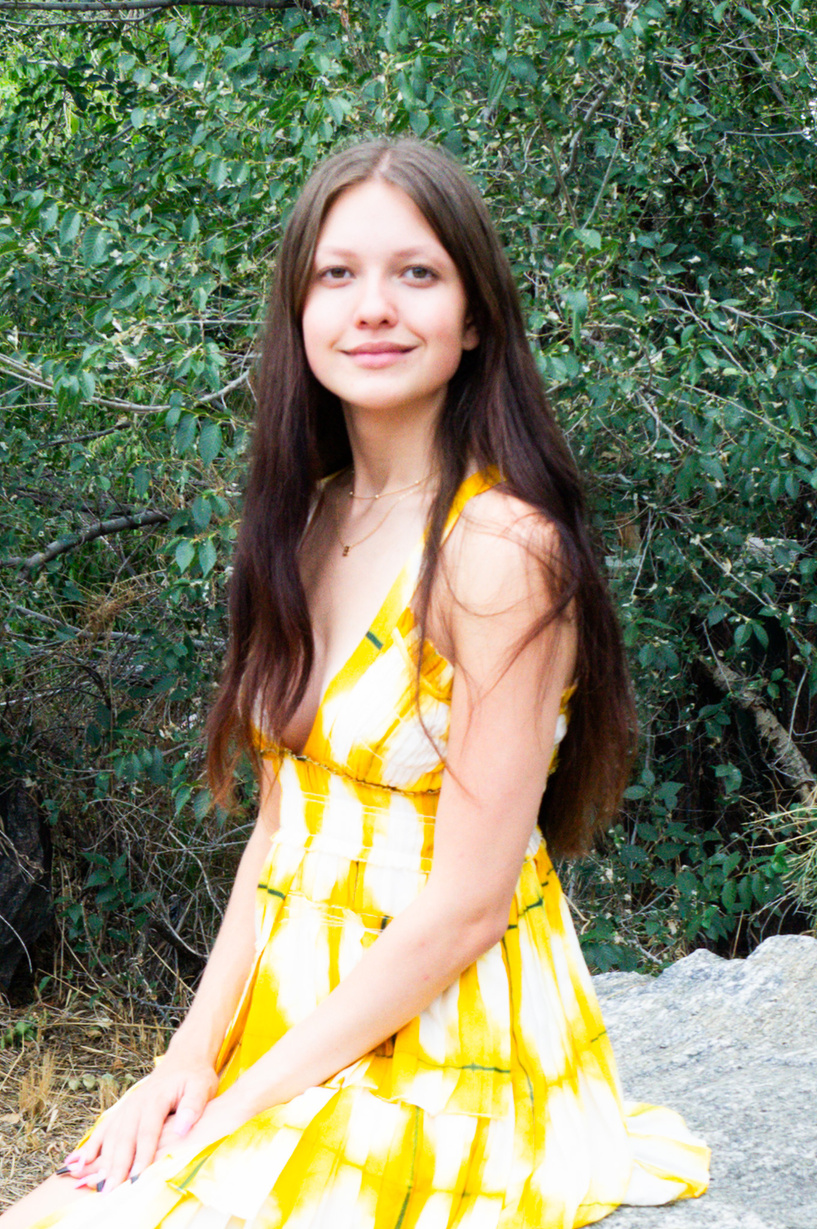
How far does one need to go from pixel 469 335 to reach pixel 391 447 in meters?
0.17

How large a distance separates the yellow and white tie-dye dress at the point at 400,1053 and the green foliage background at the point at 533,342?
36.9 inches

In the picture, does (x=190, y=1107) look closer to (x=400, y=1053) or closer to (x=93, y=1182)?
(x=93, y=1182)

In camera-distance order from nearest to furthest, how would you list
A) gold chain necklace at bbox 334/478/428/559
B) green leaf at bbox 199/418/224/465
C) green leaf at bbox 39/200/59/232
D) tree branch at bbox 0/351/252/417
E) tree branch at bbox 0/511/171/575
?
gold chain necklace at bbox 334/478/428/559 < green leaf at bbox 199/418/224/465 < green leaf at bbox 39/200/59/232 < tree branch at bbox 0/351/252/417 < tree branch at bbox 0/511/171/575

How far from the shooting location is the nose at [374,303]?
1326mm

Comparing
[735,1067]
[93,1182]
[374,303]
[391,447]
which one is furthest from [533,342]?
[93,1182]

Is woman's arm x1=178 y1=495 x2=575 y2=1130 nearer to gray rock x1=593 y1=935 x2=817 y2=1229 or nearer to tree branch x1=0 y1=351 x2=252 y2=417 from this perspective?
gray rock x1=593 y1=935 x2=817 y2=1229

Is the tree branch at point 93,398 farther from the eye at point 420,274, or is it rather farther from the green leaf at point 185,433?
the eye at point 420,274

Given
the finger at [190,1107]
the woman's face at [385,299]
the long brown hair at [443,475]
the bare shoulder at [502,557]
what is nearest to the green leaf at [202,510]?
the long brown hair at [443,475]

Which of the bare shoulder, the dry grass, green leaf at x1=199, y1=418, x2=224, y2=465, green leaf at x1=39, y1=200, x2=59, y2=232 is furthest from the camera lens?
the dry grass

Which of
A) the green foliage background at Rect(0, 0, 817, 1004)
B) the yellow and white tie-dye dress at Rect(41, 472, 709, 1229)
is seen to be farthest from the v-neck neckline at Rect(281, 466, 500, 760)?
the green foliage background at Rect(0, 0, 817, 1004)

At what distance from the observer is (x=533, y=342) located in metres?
2.46

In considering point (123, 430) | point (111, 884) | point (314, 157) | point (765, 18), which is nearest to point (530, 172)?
point (314, 157)

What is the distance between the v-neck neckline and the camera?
51.6 inches

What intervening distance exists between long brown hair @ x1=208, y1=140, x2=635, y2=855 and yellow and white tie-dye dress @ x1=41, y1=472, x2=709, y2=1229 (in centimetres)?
7
